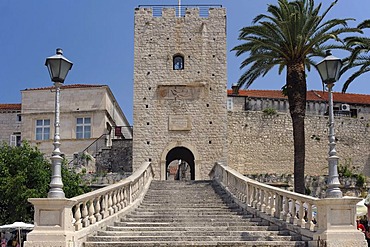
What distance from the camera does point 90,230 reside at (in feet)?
37.2

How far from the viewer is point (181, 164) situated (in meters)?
47.1

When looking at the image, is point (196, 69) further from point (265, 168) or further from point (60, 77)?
point (60, 77)

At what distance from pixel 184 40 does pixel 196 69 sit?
1.79 metres

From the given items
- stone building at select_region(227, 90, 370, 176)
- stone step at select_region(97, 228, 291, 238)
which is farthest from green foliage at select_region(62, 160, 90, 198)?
stone step at select_region(97, 228, 291, 238)

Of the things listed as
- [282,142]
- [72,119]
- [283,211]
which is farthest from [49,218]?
[282,142]

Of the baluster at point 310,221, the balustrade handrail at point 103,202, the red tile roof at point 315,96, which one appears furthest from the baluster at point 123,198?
the red tile roof at point 315,96

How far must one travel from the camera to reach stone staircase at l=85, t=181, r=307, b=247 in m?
11.1

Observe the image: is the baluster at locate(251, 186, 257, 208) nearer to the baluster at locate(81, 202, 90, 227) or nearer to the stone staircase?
the stone staircase

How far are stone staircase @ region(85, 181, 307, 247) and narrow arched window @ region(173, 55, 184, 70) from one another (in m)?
13.9

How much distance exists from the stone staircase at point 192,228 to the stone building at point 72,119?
19375 millimetres

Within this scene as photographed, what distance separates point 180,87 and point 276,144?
11124mm

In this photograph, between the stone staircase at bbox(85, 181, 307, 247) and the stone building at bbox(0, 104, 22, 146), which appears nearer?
the stone staircase at bbox(85, 181, 307, 247)

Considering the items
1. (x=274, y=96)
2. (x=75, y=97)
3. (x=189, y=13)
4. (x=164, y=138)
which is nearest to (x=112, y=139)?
(x=75, y=97)

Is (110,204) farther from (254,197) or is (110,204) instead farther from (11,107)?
(11,107)
